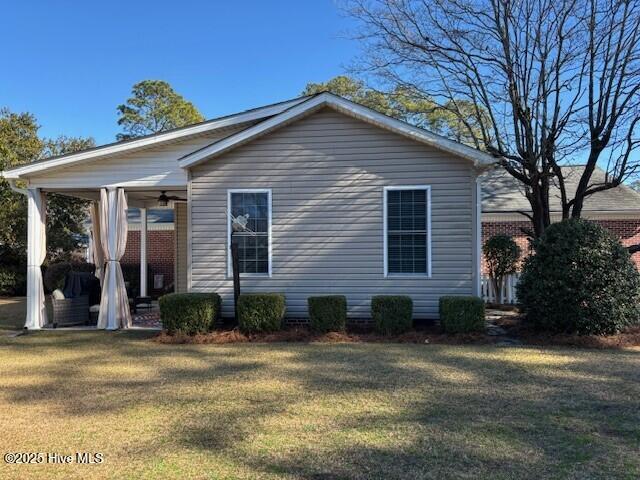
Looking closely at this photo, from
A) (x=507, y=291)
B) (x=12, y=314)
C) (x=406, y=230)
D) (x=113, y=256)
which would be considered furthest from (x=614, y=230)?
(x=12, y=314)

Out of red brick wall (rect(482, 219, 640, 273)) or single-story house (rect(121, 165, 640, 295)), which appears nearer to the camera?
single-story house (rect(121, 165, 640, 295))

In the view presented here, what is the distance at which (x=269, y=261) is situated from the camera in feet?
34.7

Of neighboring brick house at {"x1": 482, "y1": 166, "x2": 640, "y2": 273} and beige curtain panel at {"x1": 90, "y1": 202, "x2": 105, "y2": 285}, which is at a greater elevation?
neighboring brick house at {"x1": 482, "y1": 166, "x2": 640, "y2": 273}

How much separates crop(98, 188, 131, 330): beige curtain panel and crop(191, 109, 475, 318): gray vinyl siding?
1492mm

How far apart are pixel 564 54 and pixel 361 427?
9.83 meters

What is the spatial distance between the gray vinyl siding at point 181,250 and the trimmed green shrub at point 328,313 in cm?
565

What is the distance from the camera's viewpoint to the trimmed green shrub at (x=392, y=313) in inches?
380

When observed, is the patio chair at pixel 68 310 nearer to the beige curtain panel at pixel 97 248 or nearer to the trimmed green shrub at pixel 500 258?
Result: the beige curtain panel at pixel 97 248

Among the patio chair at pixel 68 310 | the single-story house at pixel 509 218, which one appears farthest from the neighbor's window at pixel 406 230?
the single-story house at pixel 509 218

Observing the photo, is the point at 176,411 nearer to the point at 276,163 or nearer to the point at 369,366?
the point at 369,366

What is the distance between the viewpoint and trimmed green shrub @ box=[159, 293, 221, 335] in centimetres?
961

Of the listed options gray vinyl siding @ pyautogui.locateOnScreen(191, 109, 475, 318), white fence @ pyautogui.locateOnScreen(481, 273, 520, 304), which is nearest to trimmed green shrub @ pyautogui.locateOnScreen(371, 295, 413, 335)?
gray vinyl siding @ pyautogui.locateOnScreen(191, 109, 475, 318)

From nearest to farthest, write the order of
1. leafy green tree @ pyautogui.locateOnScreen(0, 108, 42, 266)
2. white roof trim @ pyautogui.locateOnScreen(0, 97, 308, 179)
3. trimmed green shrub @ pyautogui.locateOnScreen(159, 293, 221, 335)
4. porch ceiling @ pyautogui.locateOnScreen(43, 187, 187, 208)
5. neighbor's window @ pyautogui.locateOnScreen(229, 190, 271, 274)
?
trimmed green shrub @ pyautogui.locateOnScreen(159, 293, 221, 335), neighbor's window @ pyautogui.locateOnScreen(229, 190, 271, 274), white roof trim @ pyautogui.locateOnScreen(0, 97, 308, 179), porch ceiling @ pyautogui.locateOnScreen(43, 187, 187, 208), leafy green tree @ pyautogui.locateOnScreen(0, 108, 42, 266)

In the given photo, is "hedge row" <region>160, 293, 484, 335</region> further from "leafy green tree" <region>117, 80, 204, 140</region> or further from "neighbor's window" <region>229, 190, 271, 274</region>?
"leafy green tree" <region>117, 80, 204, 140</region>
